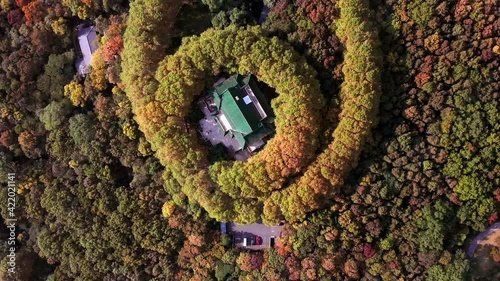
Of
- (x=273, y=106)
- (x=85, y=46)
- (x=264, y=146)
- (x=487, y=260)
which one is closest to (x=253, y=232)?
(x=264, y=146)

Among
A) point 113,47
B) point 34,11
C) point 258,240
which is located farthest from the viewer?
point 34,11

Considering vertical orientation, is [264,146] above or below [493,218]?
above

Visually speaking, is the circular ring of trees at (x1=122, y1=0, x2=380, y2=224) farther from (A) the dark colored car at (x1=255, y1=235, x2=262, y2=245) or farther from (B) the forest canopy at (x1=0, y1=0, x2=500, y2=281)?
(A) the dark colored car at (x1=255, y1=235, x2=262, y2=245)

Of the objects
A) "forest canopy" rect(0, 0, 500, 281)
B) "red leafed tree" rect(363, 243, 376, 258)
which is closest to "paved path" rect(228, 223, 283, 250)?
"forest canopy" rect(0, 0, 500, 281)

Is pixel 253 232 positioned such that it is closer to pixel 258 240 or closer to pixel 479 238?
pixel 258 240

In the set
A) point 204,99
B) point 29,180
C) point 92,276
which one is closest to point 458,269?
point 204,99
